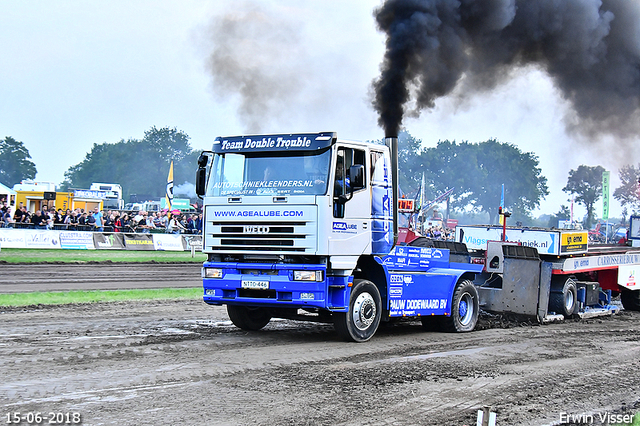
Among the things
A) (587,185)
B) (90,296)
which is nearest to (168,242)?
(90,296)

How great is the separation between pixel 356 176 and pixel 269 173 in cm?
132

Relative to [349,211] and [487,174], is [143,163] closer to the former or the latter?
[487,174]

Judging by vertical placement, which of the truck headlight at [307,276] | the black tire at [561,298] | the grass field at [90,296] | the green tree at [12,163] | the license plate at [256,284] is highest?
the green tree at [12,163]

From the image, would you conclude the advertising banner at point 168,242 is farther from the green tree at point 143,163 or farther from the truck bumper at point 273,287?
the green tree at point 143,163

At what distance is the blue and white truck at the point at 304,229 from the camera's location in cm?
968

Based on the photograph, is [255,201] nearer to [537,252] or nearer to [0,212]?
[537,252]

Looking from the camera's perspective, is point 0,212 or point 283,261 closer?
point 283,261

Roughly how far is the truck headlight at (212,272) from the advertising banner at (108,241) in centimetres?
2134

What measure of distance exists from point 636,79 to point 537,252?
19.0ft

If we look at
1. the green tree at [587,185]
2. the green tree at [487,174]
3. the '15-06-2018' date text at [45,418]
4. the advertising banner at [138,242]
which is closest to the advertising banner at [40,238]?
the advertising banner at [138,242]

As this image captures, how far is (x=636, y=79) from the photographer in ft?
55.1

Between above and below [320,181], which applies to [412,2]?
above

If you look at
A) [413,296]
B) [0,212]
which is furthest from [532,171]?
[413,296]

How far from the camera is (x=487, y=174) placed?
9769 cm
